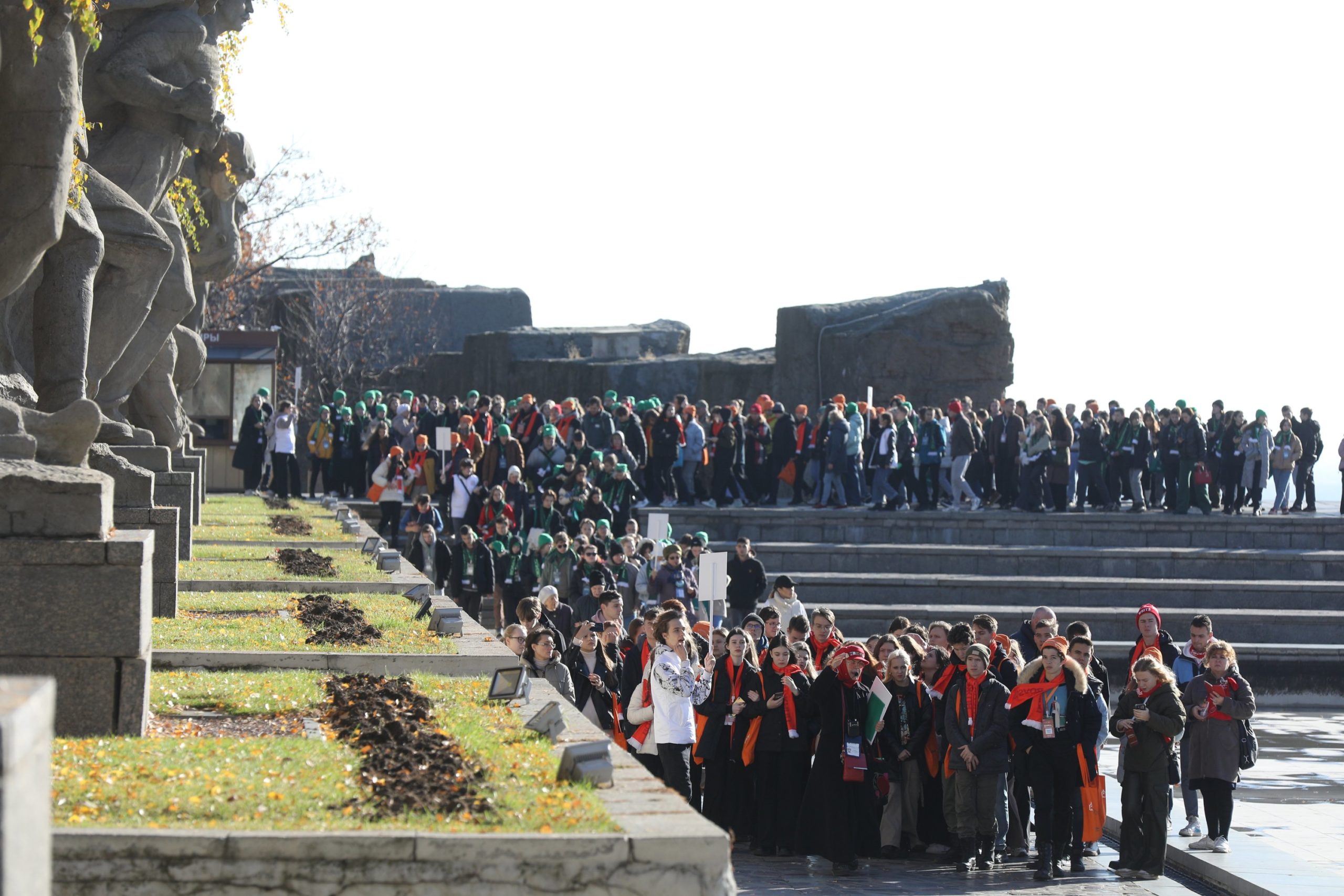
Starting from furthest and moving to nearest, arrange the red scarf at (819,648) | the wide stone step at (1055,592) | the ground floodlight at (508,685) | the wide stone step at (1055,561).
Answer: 1. the wide stone step at (1055,561)
2. the wide stone step at (1055,592)
3. the red scarf at (819,648)
4. the ground floodlight at (508,685)

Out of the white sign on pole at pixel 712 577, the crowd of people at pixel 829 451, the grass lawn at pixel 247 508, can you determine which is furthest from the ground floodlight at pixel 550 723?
the crowd of people at pixel 829 451

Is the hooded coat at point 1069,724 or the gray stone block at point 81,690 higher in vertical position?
the gray stone block at point 81,690

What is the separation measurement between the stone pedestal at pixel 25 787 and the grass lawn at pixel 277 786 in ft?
8.05

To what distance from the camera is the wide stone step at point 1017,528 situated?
23.9m

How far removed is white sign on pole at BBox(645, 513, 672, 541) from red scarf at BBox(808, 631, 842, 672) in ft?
20.8

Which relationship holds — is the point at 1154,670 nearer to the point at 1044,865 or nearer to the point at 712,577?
the point at 1044,865

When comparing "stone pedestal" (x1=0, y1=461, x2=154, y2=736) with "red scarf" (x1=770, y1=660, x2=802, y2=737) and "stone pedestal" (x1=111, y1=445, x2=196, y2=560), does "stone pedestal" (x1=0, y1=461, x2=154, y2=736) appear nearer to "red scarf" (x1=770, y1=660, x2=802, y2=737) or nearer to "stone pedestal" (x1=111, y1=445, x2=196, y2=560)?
"red scarf" (x1=770, y1=660, x2=802, y2=737)

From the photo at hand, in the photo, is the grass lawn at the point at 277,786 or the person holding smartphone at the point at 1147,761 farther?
the person holding smartphone at the point at 1147,761

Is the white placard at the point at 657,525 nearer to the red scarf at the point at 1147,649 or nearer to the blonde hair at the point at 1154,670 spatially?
the red scarf at the point at 1147,649

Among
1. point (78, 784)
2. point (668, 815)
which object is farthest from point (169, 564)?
point (668, 815)

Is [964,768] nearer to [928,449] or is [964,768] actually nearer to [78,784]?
[78,784]

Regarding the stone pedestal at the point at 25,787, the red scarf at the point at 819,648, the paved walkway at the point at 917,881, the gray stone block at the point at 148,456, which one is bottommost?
the paved walkway at the point at 917,881

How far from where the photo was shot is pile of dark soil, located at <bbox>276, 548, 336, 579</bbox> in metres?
13.9

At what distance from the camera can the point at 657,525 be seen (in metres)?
19.0
